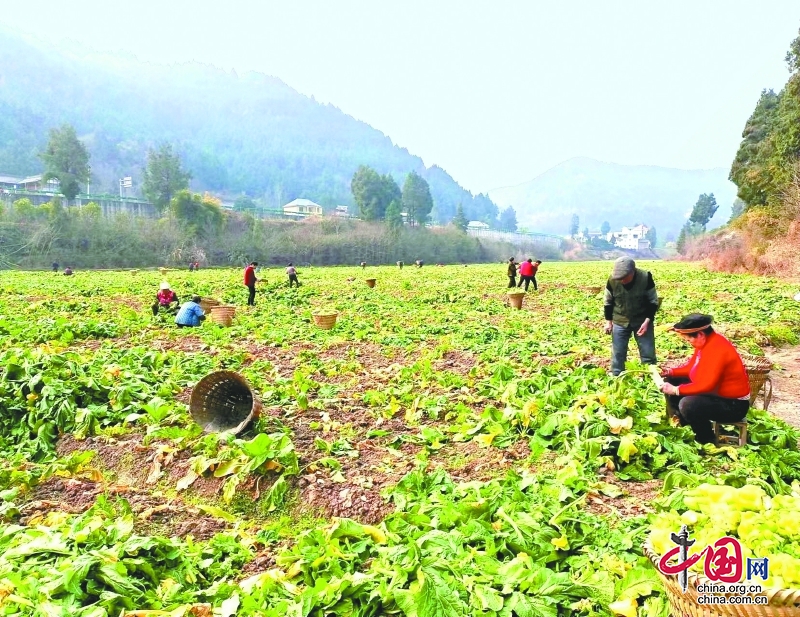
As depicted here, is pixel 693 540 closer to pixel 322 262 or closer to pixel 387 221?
pixel 322 262

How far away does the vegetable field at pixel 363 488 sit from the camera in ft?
11.0

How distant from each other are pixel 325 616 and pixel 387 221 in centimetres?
9178

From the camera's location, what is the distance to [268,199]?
176 meters

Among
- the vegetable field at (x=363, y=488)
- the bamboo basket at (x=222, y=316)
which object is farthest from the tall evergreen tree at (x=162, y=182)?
the vegetable field at (x=363, y=488)

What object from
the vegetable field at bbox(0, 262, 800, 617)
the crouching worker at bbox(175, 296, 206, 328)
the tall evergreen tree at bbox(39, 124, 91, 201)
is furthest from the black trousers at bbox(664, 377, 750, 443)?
the tall evergreen tree at bbox(39, 124, 91, 201)

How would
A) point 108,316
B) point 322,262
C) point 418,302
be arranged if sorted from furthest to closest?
point 322,262, point 418,302, point 108,316

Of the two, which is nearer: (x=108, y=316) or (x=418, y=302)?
(x=108, y=316)

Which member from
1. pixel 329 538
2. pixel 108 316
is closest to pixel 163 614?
pixel 329 538

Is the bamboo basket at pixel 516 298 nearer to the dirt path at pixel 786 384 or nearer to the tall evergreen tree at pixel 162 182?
the dirt path at pixel 786 384

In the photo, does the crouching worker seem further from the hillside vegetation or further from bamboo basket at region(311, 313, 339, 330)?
the hillside vegetation

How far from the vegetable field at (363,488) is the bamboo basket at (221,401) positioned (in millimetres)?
315

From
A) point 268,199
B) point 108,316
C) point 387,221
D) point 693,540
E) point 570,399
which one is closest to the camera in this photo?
point 693,540

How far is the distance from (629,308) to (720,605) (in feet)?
18.1

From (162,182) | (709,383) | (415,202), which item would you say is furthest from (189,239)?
(709,383)
